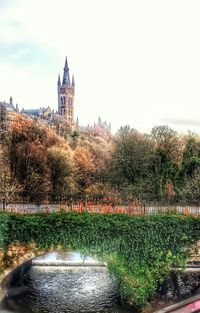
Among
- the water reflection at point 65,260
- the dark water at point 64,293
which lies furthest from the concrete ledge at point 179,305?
the water reflection at point 65,260

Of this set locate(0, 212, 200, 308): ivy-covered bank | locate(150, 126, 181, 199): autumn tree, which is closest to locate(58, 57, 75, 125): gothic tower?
locate(150, 126, 181, 199): autumn tree

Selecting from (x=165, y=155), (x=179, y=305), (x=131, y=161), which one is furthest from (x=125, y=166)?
(x=179, y=305)

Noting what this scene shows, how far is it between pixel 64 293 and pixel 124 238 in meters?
4.82

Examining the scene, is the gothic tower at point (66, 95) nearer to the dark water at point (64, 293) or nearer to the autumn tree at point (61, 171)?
the autumn tree at point (61, 171)

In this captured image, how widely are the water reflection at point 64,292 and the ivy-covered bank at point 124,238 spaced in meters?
1.69

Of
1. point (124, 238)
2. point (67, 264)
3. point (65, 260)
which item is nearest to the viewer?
point (124, 238)

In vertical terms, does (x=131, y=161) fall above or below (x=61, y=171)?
above

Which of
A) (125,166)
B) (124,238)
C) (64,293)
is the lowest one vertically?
(64,293)

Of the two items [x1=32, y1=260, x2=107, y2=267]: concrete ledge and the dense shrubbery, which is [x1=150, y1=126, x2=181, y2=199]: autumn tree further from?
[x1=32, y1=260, x2=107, y2=267]: concrete ledge

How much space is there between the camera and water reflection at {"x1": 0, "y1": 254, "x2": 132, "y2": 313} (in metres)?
19.2

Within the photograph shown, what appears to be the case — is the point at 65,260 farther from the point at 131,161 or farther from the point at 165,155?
the point at 165,155

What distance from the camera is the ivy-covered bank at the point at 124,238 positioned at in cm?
1789

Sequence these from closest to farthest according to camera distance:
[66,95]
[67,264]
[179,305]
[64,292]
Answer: [179,305], [64,292], [67,264], [66,95]

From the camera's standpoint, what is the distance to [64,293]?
21047 millimetres
